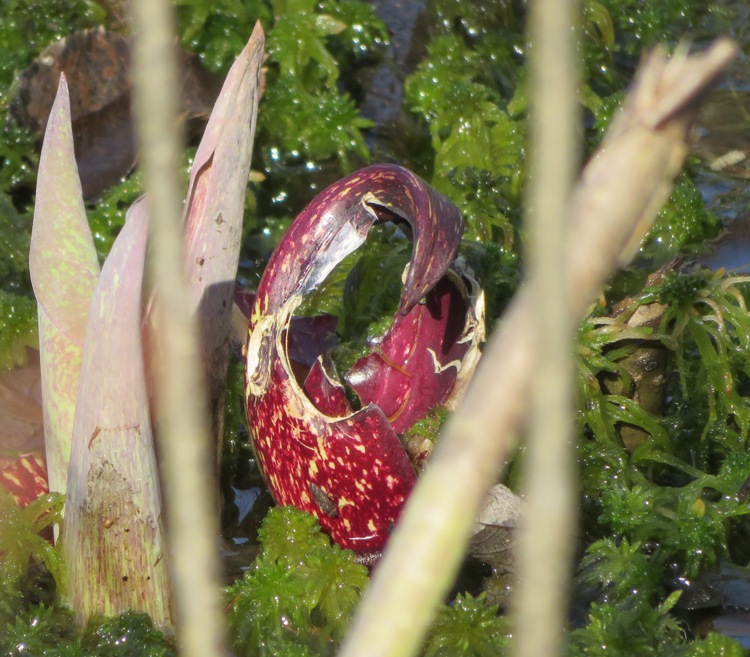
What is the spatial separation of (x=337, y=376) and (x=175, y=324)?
120cm

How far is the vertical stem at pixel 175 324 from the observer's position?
32 centimetres

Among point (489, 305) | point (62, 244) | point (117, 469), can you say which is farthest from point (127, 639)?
point (489, 305)

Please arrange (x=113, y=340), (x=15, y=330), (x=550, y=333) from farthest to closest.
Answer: (x=15, y=330) < (x=113, y=340) < (x=550, y=333)

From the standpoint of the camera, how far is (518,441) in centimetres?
149

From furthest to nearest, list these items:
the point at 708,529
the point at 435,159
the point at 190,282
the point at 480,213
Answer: the point at 435,159 < the point at 480,213 < the point at 708,529 < the point at 190,282

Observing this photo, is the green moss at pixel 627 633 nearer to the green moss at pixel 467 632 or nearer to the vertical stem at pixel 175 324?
the green moss at pixel 467 632

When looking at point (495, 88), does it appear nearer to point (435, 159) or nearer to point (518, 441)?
point (435, 159)

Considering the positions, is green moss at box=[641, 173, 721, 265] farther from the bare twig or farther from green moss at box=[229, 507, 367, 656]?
the bare twig

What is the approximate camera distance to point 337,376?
1543 mm

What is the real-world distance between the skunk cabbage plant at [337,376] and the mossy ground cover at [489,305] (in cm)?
7

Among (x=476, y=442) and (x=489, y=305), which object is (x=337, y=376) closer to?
(x=489, y=305)

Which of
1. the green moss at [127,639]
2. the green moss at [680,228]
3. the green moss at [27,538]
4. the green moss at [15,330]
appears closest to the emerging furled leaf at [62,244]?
the green moss at [27,538]

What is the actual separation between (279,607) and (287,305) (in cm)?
39

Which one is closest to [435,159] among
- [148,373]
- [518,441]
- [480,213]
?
[480,213]
